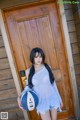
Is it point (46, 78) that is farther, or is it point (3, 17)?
point (3, 17)

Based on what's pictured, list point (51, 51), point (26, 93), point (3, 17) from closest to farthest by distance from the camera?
point (26, 93), point (3, 17), point (51, 51)

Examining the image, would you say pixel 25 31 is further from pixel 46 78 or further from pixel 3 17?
pixel 46 78

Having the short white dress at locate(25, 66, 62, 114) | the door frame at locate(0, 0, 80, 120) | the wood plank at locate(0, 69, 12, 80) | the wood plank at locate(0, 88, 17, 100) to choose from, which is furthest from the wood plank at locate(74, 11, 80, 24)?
the wood plank at locate(0, 88, 17, 100)

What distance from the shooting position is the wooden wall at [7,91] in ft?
8.18

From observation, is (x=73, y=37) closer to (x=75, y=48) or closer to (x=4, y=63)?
(x=75, y=48)

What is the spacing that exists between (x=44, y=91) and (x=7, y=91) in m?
0.68

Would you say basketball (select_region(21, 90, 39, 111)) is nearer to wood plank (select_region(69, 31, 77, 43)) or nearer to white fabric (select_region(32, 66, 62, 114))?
white fabric (select_region(32, 66, 62, 114))

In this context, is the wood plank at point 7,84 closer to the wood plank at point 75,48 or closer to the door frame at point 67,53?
the door frame at point 67,53

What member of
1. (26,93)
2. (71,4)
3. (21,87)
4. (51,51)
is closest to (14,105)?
(21,87)

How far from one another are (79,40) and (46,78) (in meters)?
0.74

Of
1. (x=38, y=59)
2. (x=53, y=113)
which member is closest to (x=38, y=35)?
(x=38, y=59)

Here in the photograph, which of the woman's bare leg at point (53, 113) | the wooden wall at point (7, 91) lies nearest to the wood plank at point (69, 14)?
the wooden wall at point (7, 91)

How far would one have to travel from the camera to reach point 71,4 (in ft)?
7.92

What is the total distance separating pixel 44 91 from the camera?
7.29 ft
